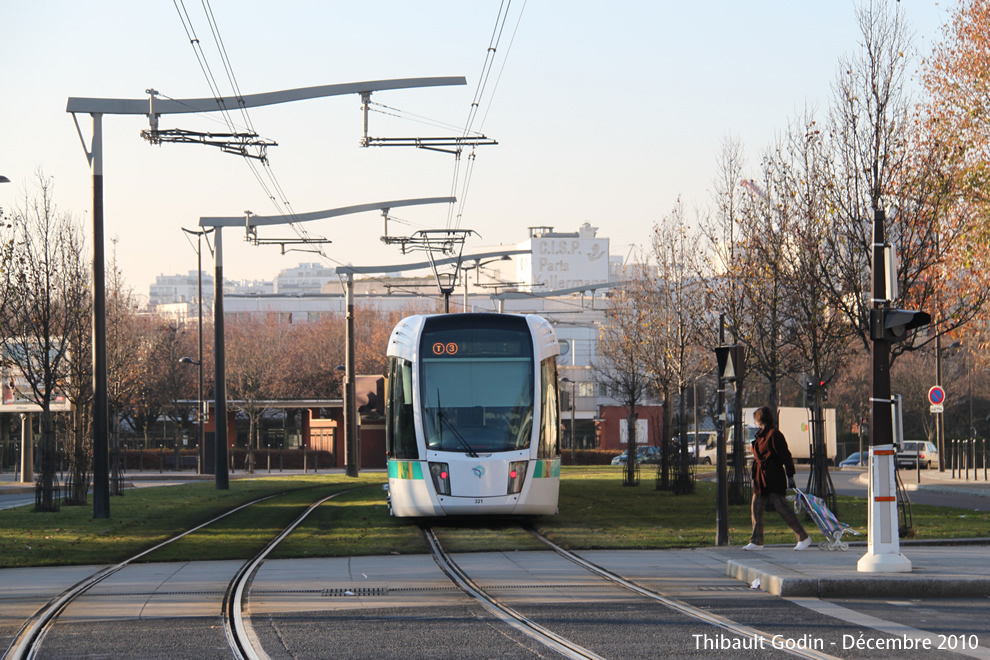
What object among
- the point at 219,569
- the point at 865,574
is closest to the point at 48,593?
the point at 219,569

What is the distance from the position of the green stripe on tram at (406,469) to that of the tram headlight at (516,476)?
1436 millimetres

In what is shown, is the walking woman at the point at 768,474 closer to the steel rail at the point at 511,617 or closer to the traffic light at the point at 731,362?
the traffic light at the point at 731,362

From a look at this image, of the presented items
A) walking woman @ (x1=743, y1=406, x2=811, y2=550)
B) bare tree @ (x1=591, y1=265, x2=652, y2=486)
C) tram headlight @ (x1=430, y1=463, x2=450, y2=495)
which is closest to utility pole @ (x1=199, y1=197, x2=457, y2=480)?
bare tree @ (x1=591, y1=265, x2=652, y2=486)

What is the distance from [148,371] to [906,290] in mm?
56686

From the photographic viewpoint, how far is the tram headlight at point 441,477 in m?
18.8

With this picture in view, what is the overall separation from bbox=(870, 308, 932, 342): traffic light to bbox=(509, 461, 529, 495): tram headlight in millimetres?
7385

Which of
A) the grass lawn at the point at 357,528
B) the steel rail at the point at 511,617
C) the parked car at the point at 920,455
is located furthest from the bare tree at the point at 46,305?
the parked car at the point at 920,455

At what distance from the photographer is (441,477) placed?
1889 cm

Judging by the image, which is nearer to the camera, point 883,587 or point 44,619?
point 44,619

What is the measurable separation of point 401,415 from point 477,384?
1352mm

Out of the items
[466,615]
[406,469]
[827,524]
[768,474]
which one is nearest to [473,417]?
[406,469]

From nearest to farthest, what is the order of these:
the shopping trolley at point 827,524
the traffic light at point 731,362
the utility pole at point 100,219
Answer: the shopping trolley at point 827,524 → the traffic light at point 731,362 → the utility pole at point 100,219

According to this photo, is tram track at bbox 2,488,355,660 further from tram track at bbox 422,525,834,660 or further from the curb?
the curb

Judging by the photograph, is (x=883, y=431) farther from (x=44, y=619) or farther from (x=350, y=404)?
(x=350, y=404)
